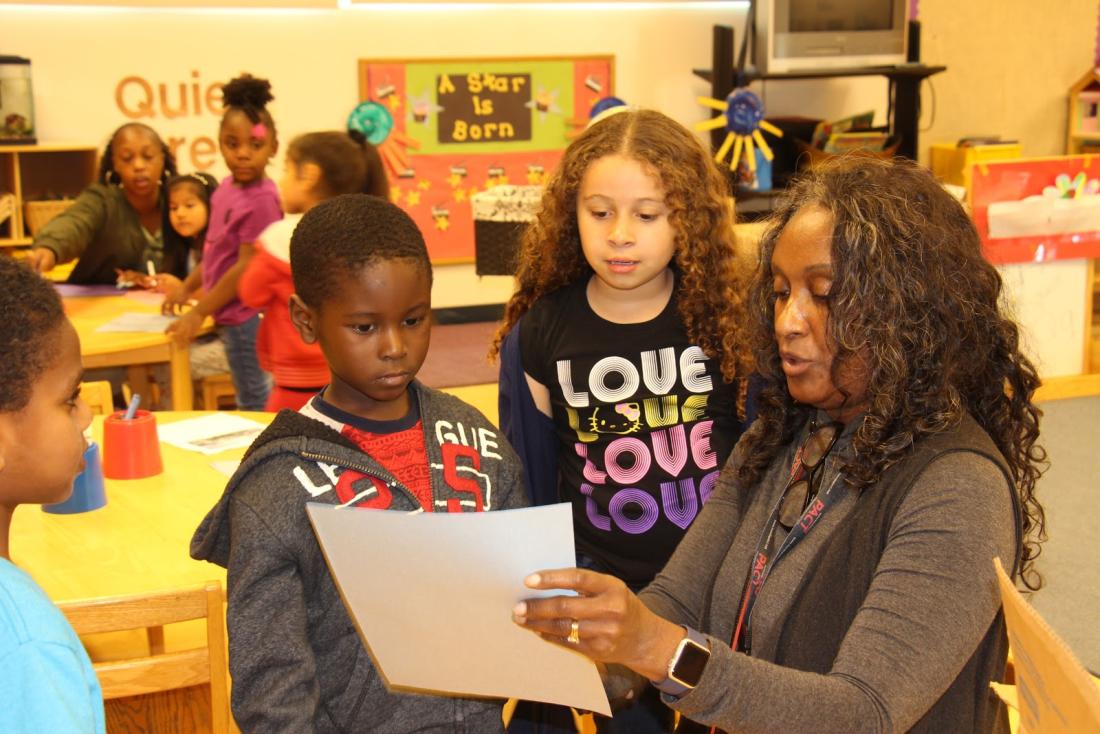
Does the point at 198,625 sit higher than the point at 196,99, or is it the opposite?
the point at 196,99

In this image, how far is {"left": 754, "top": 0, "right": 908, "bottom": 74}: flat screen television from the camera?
6.37 m

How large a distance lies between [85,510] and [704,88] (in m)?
5.66

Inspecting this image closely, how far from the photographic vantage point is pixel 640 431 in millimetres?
2002

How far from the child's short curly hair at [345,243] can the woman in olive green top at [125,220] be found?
3.09 meters

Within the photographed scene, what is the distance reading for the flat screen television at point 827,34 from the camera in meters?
6.37

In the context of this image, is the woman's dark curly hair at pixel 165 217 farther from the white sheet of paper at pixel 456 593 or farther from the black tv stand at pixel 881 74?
the white sheet of paper at pixel 456 593

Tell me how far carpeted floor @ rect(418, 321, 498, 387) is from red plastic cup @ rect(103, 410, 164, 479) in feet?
9.51

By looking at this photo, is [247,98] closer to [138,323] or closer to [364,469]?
[138,323]

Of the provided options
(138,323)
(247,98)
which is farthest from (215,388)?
(247,98)

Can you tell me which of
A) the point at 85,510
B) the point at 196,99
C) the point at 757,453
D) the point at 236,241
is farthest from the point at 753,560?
the point at 196,99

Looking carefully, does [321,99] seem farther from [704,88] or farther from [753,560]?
[753,560]

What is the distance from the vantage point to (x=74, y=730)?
938 mm

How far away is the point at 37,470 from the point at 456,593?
1.42 ft

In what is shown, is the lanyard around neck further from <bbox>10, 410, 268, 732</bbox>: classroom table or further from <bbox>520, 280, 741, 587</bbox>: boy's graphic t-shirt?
<bbox>10, 410, 268, 732</bbox>: classroom table
